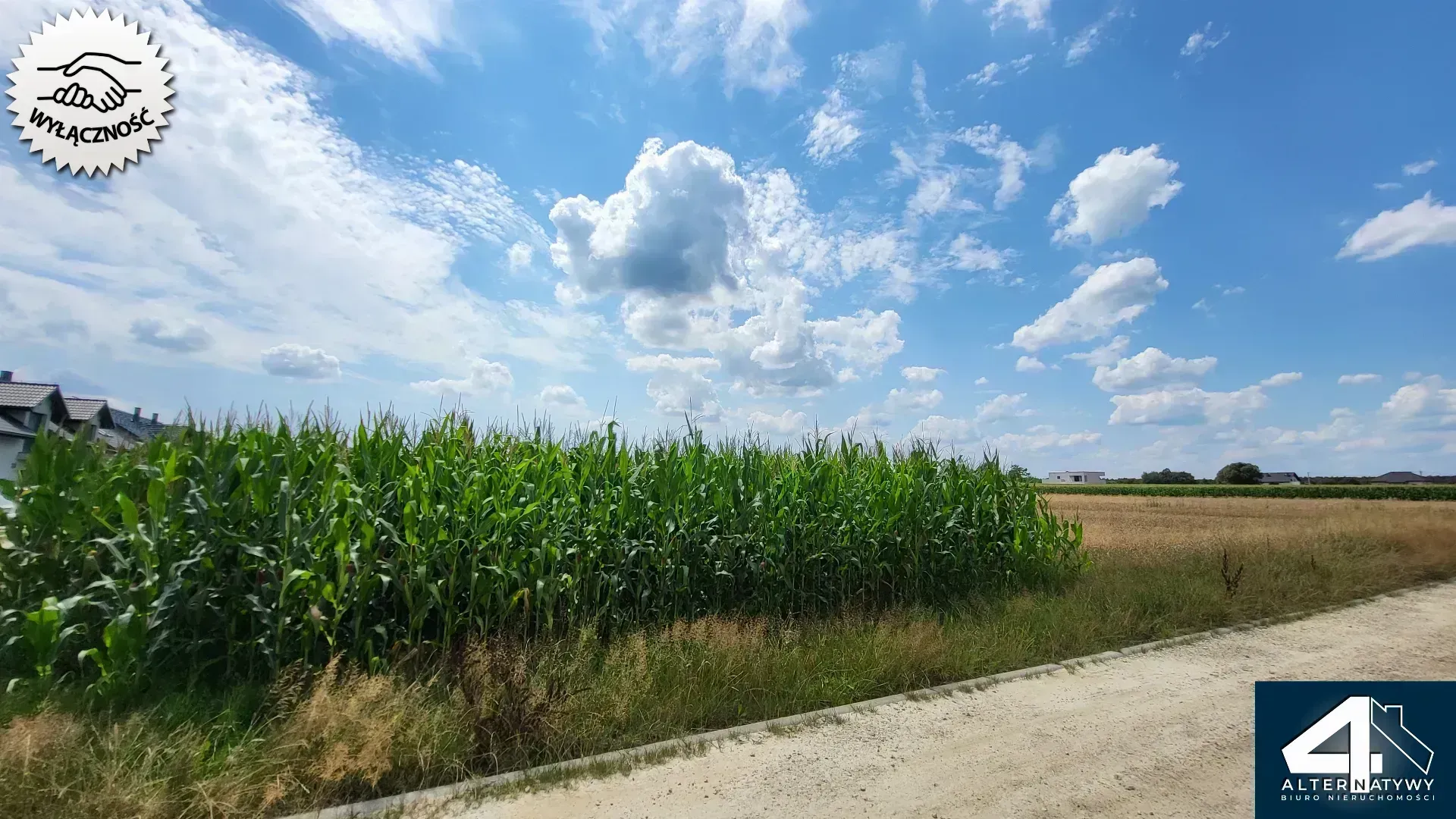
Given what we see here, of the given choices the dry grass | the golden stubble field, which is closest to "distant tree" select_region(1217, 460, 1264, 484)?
the golden stubble field

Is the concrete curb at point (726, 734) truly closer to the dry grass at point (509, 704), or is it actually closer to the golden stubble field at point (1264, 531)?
the dry grass at point (509, 704)

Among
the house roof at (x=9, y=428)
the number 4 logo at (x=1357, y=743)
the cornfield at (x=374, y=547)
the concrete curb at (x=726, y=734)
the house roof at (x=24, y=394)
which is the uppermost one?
the house roof at (x=24, y=394)

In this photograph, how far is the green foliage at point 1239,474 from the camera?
71.1 metres

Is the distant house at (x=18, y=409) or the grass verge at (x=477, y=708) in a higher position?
the distant house at (x=18, y=409)

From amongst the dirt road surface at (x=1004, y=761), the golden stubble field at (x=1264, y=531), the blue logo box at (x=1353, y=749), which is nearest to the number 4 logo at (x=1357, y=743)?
the blue logo box at (x=1353, y=749)

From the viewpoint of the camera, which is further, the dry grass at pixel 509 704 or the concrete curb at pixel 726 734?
the concrete curb at pixel 726 734

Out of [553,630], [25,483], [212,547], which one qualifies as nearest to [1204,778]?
[553,630]

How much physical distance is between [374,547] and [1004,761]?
4.71 m

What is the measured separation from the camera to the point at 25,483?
4.36m

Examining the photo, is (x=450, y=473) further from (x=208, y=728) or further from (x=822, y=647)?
(x=822, y=647)

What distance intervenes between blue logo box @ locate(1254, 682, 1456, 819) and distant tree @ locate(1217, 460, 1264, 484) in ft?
281

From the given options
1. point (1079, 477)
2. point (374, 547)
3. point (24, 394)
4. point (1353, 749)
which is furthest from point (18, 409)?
point (1079, 477)

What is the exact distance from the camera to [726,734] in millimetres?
4148

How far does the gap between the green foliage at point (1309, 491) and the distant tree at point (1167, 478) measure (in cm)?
1530
